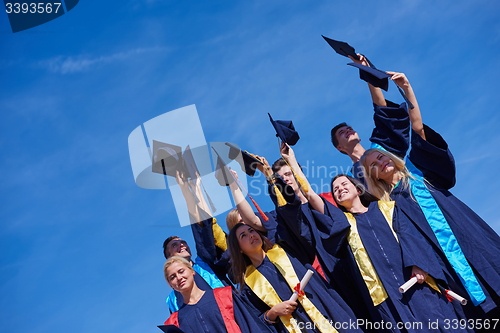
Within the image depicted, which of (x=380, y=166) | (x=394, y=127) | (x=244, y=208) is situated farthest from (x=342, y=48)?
(x=244, y=208)

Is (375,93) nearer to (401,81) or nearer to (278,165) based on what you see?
(401,81)

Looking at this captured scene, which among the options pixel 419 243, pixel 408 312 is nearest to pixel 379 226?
pixel 419 243

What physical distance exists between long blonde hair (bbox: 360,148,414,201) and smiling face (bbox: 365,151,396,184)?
0.02 m

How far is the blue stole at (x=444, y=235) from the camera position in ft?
15.6

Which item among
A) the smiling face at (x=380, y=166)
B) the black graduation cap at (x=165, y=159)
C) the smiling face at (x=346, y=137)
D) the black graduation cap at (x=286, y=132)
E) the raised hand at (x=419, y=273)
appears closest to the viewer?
the raised hand at (x=419, y=273)

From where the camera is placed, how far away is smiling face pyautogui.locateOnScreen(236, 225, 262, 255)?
18.0 ft

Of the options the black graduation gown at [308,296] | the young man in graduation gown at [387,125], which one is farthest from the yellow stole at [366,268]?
the young man in graduation gown at [387,125]

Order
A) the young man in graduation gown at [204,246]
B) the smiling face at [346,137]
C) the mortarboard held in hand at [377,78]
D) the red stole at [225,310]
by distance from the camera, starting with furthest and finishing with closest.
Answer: the smiling face at [346,137] → the young man in graduation gown at [204,246] → the mortarboard held in hand at [377,78] → the red stole at [225,310]

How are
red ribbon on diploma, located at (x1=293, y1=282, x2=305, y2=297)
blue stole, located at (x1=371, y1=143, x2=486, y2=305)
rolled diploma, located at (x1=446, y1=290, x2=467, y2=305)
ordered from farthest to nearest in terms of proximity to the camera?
red ribbon on diploma, located at (x1=293, y1=282, x2=305, y2=297) < blue stole, located at (x1=371, y1=143, x2=486, y2=305) < rolled diploma, located at (x1=446, y1=290, x2=467, y2=305)

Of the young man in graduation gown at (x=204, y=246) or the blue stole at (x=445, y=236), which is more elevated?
the young man in graduation gown at (x=204, y=246)

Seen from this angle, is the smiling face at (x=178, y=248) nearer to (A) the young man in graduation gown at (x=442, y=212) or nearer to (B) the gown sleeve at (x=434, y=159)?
(A) the young man in graduation gown at (x=442, y=212)

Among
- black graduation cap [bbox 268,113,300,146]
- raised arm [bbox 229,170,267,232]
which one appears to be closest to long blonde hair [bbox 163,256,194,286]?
raised arm [bbox 229,170,267,232]

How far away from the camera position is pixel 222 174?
5949 mm

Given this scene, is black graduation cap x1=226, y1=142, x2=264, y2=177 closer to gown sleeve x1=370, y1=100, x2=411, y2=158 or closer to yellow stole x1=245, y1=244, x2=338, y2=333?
yellow stole x1=245, y1=244, x2=338, y2=333
